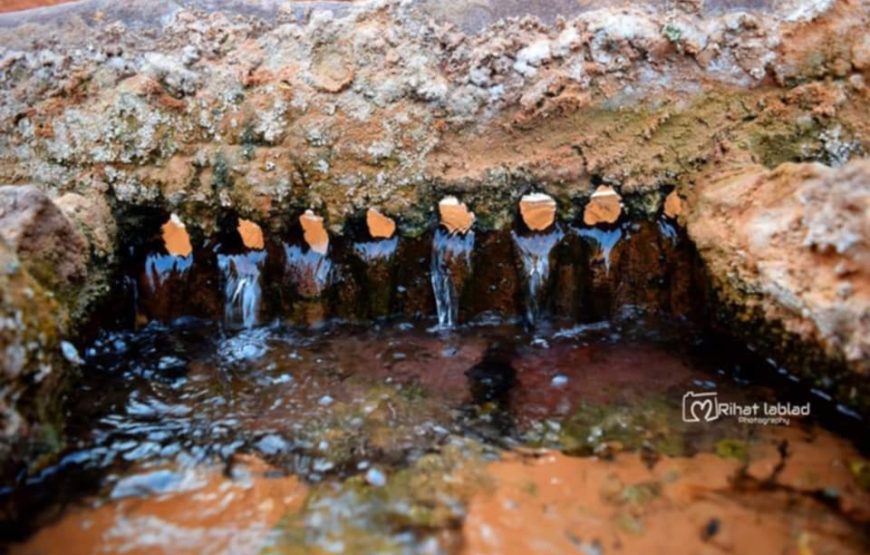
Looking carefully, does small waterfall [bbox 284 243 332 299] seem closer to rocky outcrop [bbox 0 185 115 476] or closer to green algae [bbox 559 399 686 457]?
rocky outcrop [bbox 0 185 115 476]

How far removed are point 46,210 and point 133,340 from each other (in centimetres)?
89

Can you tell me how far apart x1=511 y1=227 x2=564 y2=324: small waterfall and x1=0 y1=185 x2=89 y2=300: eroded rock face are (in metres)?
2.19

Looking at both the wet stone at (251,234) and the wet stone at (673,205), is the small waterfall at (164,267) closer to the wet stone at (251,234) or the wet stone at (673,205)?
the wet stone at (251,234)

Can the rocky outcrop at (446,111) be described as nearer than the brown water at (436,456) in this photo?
No

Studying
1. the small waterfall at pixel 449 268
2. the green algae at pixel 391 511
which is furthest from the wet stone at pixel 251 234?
the green algae at pixel 391 511

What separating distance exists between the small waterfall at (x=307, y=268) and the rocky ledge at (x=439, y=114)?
175mm

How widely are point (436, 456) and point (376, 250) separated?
1.44 m

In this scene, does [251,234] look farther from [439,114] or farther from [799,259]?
[799,259]

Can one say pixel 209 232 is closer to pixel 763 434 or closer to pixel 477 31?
pixel 477 31

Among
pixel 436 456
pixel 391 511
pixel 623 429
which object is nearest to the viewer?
pixel 391 511

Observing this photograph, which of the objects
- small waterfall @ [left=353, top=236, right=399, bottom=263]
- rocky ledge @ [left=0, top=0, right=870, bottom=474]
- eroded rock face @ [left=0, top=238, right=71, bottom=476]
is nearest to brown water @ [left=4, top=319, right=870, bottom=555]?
eroded rock face @ [left=0, top=238, right=71, bottom=476]

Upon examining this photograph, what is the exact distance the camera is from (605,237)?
12.2ft

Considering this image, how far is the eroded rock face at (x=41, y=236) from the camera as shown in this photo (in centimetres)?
286

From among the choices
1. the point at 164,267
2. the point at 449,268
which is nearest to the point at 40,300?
the point at 164,267
